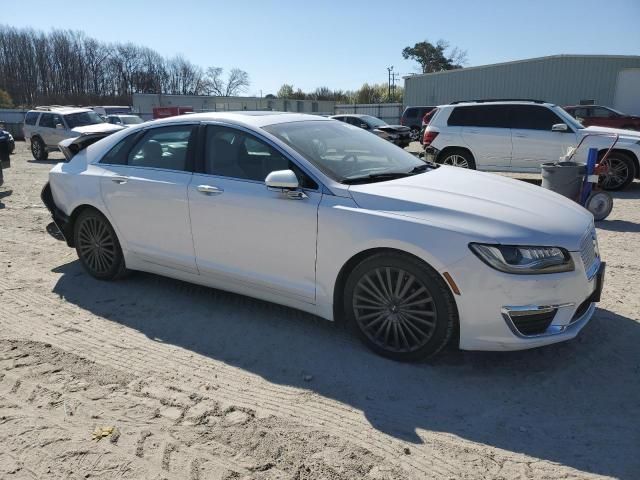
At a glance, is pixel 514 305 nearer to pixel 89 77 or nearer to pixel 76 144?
pixel 76 144

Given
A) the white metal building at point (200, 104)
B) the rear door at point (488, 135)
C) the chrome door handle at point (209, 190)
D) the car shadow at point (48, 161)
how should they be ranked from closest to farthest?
1. the chrome door handle at point (209, 190)
2. the rear door at point (488, 135)
3. the car shadow at point (48, 161)
4. the white metal building at point (200, 104)

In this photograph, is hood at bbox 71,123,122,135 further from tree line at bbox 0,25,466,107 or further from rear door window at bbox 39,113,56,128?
tree line at bbox 0,25,466,107

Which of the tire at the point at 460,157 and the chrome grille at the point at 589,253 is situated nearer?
the chrome grille at the point at 589,253

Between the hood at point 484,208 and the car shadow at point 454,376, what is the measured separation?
89 cm

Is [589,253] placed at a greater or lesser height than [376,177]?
lesser

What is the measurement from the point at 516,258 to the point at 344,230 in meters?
1.09

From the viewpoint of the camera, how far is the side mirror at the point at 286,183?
3477 mm

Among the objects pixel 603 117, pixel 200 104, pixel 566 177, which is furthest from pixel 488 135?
pixel 200 104

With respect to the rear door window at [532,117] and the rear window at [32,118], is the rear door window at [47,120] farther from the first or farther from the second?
the rear door window at [532,117]

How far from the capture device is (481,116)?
11.2 m

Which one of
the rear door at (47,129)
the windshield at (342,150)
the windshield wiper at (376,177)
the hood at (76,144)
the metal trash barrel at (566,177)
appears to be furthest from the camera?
the rear door at (47,129)

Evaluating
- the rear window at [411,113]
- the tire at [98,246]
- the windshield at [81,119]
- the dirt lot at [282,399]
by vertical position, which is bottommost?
the dirt lot at [282,399]

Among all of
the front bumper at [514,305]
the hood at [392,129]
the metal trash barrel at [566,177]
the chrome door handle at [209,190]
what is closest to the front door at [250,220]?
the chrome door handle at [209,190]

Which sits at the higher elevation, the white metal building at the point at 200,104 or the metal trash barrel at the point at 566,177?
the white metal building at the point at 200,104
